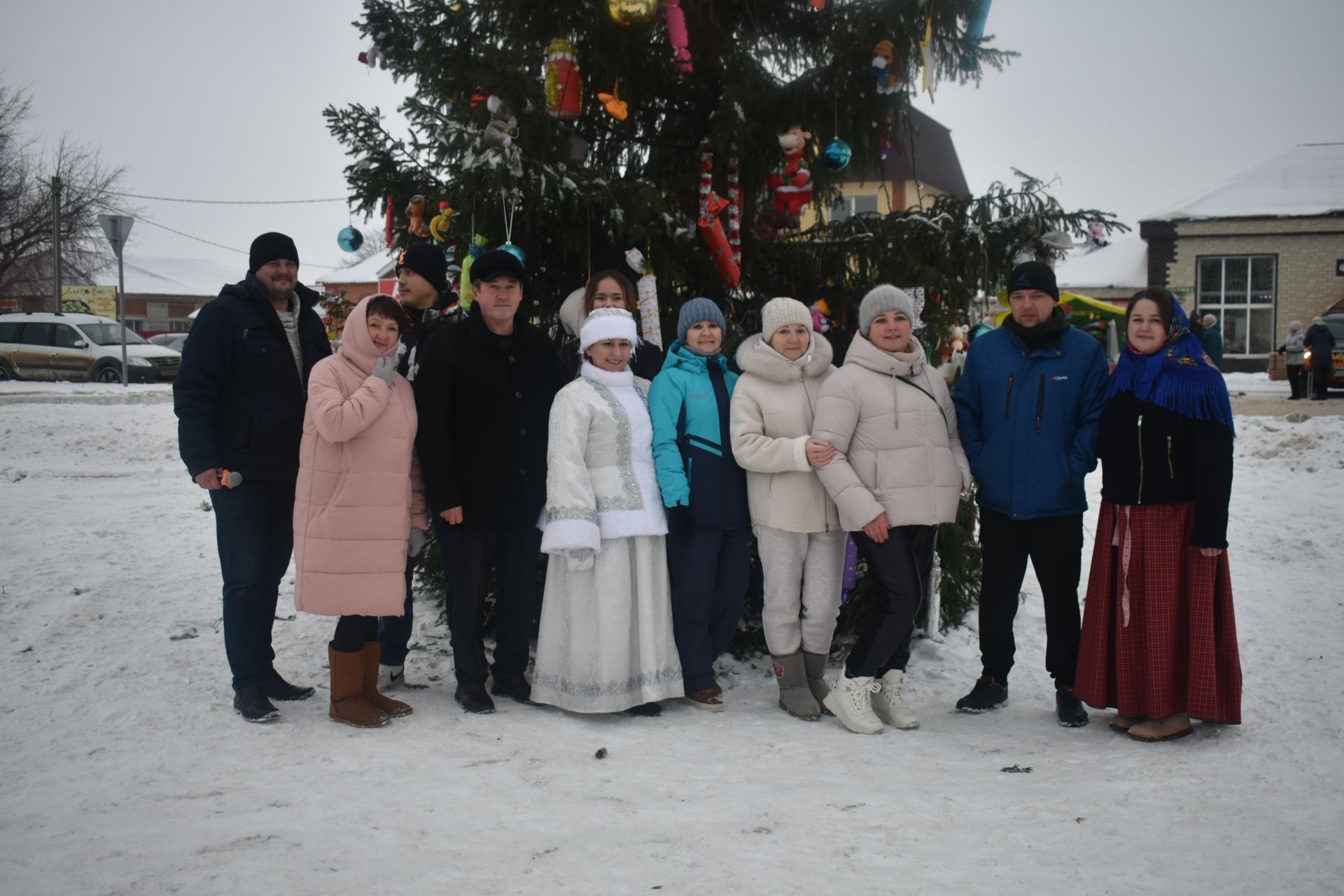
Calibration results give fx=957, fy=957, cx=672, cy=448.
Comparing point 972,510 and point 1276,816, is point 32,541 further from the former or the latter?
point 1276,816

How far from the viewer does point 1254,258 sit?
28.4 metres

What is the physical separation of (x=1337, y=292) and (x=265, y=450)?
31882 mm

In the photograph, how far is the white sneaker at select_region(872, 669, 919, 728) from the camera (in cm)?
425

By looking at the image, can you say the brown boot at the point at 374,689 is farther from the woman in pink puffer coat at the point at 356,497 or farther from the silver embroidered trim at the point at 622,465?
the silver embroidered trim at the point at 622,465

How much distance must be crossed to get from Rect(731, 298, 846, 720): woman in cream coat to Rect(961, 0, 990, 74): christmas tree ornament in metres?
2.19

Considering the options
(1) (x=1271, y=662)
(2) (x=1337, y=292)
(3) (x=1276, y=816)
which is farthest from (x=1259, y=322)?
(3) (x=1276, y=816)

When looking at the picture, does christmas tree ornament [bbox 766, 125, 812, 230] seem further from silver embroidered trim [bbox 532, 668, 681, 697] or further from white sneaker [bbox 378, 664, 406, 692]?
white sneaker [bbox 378, 664, 406, 692]

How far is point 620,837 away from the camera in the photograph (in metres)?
2.96

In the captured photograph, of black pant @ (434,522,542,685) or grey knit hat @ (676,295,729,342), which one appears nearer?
black pant @ (434,522,542,685)

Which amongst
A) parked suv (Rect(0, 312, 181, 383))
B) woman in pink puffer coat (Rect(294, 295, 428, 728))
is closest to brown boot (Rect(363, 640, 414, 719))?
woman in pink puffer coat (Rect(294, 295, 428, 728))

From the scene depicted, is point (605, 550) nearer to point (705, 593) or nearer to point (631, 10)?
point (705, 593)

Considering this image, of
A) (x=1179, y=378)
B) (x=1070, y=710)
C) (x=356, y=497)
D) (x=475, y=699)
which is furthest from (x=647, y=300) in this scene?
(x=1070, y=710)

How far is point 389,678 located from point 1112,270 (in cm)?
3222

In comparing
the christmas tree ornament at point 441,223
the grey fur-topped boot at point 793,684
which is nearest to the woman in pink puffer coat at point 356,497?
the christmas tree ornament at point 441,223
